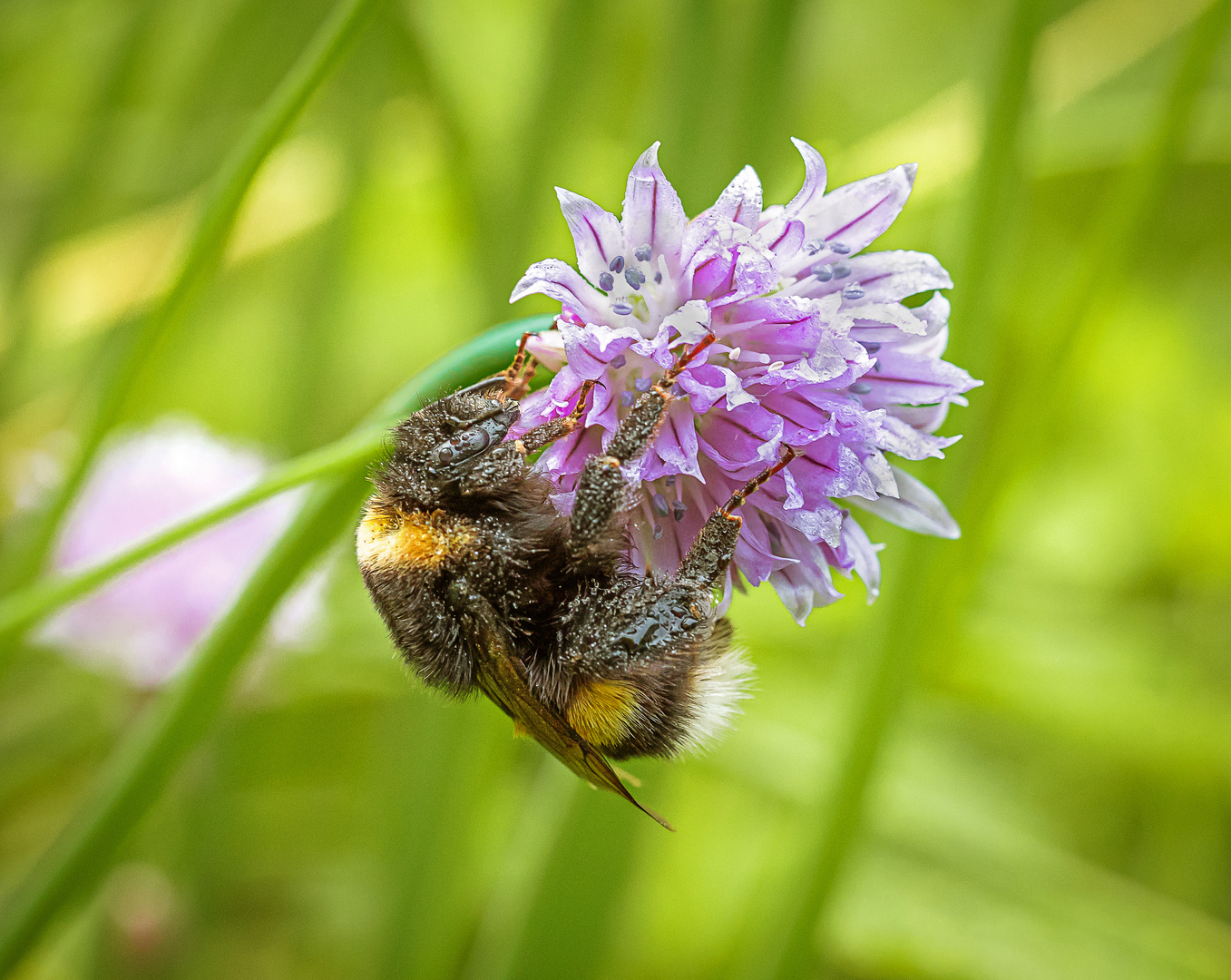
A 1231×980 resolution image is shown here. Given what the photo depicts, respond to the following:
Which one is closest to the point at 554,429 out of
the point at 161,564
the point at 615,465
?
the point at 615,465

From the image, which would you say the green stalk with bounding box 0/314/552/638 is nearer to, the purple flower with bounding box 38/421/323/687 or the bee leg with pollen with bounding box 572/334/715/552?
the bee leg with pollen with bounding box 572/334/715/552

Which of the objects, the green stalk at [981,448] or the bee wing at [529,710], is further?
the green stalk at [981,448]

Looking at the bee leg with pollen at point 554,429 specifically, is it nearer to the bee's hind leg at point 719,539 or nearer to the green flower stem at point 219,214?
the bee's hind leg at point 719,539

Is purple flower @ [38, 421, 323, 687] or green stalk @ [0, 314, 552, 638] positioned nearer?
green stalk @ [0, 314, 552, 638]

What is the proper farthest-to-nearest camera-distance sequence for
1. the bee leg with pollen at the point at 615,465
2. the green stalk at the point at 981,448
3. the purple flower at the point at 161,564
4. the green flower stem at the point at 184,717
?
the purple flower at the point at 161,564, the green stalk at the point at 981,448, the green flower stem at the point at 184,717, the bee leg with pollen at the point at 615,465

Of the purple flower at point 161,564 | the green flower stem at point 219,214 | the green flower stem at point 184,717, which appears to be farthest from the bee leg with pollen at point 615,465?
the purple flower at point 161,564

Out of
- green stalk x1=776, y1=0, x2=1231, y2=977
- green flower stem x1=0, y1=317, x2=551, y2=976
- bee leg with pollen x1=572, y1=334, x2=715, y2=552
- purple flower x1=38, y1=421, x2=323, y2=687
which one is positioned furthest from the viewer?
purple flower x1=38, y1=421, x2=323, y2=687

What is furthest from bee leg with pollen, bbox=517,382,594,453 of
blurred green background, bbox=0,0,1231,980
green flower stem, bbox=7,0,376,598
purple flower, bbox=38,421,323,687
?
purple flower, bbox=38,421,323,687
